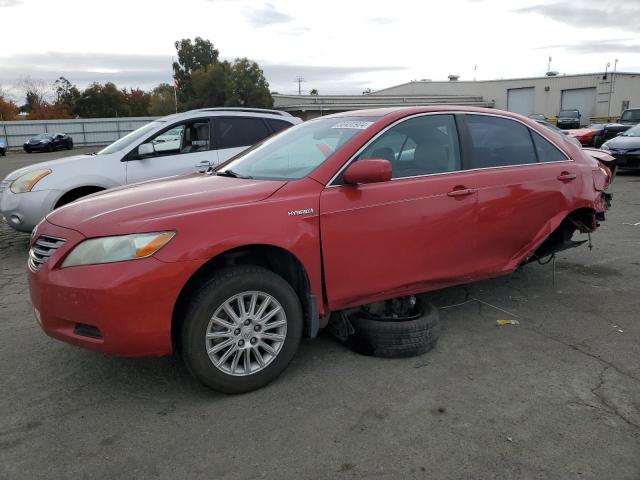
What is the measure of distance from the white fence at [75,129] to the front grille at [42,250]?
42.4 m

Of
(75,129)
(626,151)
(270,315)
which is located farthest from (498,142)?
(75,129)

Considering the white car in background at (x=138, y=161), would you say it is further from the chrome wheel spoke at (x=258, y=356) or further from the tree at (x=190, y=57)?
the tree at (x=190, y=57)

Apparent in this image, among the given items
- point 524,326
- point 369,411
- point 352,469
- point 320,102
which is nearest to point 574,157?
point 524,326

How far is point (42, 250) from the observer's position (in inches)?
130

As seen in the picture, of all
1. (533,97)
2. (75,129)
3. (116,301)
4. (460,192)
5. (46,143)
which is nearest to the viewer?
(116,301)

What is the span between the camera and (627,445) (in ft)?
8.85

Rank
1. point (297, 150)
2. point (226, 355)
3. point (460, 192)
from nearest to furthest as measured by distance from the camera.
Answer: point (226, 355) < point (460, 192) < point (297, 150)

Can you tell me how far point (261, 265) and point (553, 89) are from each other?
180 feet

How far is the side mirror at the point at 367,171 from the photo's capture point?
3.41 meters

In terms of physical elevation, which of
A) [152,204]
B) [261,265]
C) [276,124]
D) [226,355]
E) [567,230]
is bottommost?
[226,355]

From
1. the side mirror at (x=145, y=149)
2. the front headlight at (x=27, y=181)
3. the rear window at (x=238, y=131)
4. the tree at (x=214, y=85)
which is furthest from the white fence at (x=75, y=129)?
the side mirror at (x=145, y=149)

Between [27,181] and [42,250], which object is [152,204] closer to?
[42,250]

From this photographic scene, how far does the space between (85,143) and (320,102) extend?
67.5 ft

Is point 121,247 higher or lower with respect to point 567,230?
higher
